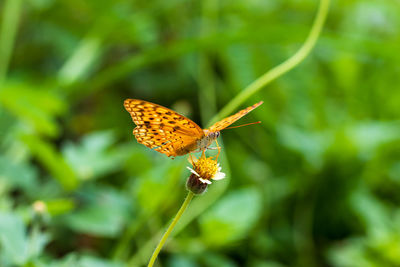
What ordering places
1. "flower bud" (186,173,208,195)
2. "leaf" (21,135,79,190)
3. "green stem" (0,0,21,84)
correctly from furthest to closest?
"green stem" (0,0,21,84), "leaf" (21,135,79,190), "flower bud" (186,173,208,195)

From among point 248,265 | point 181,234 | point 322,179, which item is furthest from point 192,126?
point 322,179

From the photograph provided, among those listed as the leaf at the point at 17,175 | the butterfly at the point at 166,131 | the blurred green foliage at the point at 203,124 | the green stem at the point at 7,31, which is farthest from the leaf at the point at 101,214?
the green stem at the point at 7,31

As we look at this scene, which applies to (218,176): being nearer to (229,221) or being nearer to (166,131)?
(166,131)

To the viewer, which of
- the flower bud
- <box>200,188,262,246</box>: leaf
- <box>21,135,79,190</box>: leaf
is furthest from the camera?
<box>200,188,262,246</box>: leaf

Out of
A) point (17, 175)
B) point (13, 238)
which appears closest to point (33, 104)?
point (17, 175)

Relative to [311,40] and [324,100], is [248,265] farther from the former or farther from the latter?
[324,100]

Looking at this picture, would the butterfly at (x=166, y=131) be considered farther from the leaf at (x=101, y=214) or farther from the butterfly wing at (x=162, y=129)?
the leaf at (x=101, y=214)

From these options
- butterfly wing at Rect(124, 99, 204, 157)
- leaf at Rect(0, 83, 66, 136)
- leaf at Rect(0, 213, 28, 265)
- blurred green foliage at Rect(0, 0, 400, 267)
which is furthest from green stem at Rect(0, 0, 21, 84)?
butterfly wing at Rect(124, 99, 204, 157)

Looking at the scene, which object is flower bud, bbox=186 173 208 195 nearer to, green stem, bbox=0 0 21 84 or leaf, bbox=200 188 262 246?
leaf, bbox=200 188 262 246
